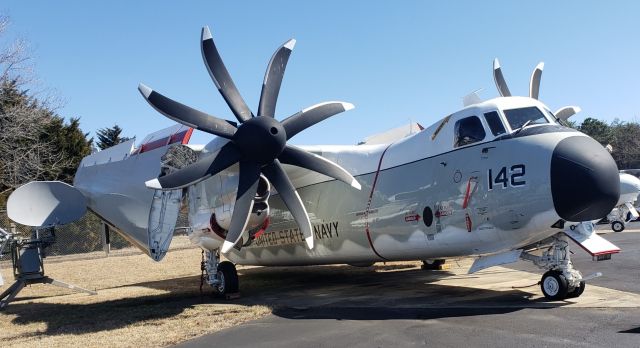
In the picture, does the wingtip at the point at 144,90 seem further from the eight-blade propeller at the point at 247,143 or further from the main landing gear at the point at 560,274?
the main landing gear at the point at 560,274

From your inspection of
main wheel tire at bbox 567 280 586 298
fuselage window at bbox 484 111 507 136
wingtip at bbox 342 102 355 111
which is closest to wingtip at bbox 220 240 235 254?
wingtip at bbox 342 102 355 111

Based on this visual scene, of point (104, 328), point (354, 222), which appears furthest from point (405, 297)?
point (104, 328)

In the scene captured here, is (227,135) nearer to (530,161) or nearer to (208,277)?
(208,277)

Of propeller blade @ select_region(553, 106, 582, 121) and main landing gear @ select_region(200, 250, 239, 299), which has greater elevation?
propeller blade @ select_region(553, 106, 582, 121)

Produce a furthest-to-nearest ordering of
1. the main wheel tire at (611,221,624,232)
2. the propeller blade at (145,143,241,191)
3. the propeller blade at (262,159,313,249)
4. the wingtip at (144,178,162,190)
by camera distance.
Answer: the main wheel tire at (611,221,624,232)
the propeller blade at (262,159,313,249)
the propeller blade at (145,143,241,191)
the wingtip at (144,178,162,190)

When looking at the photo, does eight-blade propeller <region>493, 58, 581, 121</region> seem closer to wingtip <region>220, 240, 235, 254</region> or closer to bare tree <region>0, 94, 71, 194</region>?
wingtip <region>220, 240, 235, 254</region>

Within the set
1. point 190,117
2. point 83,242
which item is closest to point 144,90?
point 190,117

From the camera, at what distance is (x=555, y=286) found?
10.1 meters

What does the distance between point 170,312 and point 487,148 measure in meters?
7.62

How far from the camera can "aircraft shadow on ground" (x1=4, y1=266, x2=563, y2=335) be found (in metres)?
10.5

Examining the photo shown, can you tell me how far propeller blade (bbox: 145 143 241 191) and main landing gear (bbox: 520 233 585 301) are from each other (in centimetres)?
669

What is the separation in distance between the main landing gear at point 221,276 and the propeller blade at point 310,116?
12.7 feet

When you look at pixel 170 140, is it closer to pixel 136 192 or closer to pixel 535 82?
pixel 136 192

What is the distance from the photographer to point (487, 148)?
10648 millimetres
